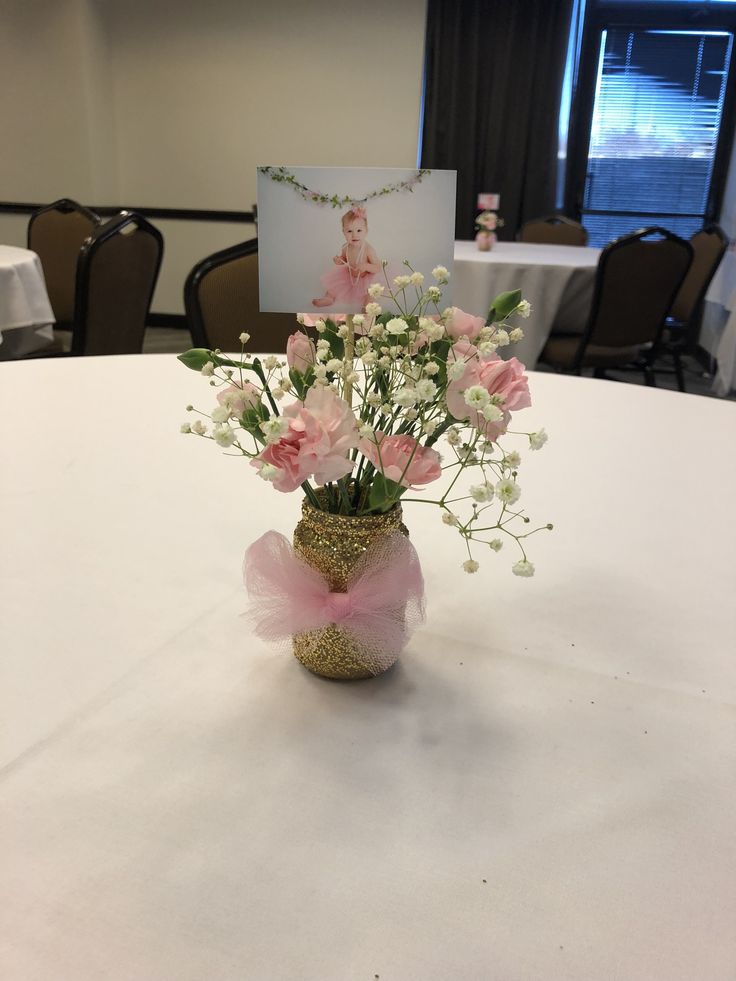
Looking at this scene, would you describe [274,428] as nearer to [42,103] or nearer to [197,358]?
[197,358]

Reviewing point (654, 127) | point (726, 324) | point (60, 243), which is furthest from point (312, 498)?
point (654, 127)

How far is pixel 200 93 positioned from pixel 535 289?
126 inches

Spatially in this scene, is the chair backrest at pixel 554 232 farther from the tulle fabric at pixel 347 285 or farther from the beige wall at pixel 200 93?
the tulle fabric at pixel 347 285

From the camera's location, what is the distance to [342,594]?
604 mm

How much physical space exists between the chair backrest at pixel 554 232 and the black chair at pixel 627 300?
153cm

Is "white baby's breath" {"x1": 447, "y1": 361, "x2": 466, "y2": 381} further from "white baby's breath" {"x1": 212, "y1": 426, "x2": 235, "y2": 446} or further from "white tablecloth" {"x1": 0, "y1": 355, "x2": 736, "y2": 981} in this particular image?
"white tablecloth" {"x1": 0, "y1": 355, "x2": 736, "y2": 981}

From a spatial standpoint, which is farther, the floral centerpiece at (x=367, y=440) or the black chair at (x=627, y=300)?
the black chair at (x=627, y=300)

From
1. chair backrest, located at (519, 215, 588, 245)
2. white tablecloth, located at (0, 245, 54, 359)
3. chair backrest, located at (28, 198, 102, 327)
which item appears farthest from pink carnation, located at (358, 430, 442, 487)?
chair backrest, located at (519, 215, 588, 245)

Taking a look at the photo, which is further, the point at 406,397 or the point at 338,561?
the point at 338,561

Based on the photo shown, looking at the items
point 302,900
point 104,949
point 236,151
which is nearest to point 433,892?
point 302,900

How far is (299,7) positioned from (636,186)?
2386mm

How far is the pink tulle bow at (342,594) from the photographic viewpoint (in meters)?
0.60

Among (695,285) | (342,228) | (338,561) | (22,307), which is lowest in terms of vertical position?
(695,285)

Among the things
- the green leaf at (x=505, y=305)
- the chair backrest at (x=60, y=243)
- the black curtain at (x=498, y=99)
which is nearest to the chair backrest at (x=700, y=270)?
the black curtain at (x=498, y=99)
